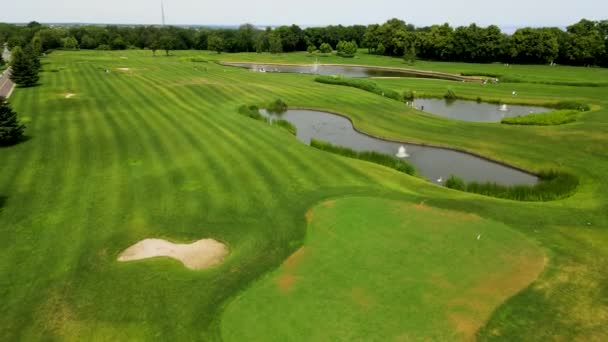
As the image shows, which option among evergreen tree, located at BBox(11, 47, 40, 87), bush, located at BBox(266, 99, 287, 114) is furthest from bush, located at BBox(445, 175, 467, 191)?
evergreen tree, located at BBox(11, 47, 40, 87)

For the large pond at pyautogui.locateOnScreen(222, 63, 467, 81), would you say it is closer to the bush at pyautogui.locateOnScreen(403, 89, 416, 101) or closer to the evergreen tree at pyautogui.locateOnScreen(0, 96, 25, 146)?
the bush at pyautogui.locateOnScreen(403, 89, 416, 101)

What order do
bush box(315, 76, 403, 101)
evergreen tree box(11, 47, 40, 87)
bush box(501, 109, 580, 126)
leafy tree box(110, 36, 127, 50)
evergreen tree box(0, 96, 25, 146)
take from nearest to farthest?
evergreen tree box(0, 96, 25, 146) → bush box(501, 109, 580, 126) → evergreen tree box(11, 47, 40, 87) → bush box(315, 76, 403, 101) → leafy tree box(110, 36, 127, 50)

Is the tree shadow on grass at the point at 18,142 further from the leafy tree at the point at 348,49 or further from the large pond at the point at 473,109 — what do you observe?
the leafy tree at the point at 348,49

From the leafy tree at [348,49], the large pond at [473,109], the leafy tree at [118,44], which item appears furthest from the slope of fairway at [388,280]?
the leafy tree at [118,44]

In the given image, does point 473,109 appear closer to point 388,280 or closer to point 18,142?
point 388,280

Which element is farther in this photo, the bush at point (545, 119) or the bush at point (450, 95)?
the bush at point (450, 95)
